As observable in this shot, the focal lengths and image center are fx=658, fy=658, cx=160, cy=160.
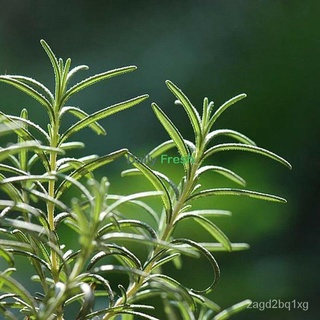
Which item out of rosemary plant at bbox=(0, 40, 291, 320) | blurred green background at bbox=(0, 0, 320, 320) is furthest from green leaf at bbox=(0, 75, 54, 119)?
blurred green background at bbox=(0, 0, 320, 320)

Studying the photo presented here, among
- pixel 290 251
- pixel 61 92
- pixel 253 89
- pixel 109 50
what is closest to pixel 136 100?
pixel 61 92

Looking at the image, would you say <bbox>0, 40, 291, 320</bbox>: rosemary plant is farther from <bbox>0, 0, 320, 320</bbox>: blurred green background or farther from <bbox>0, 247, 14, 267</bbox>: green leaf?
<bbox>0, 0, 320, 320</bbox>: blurred green background

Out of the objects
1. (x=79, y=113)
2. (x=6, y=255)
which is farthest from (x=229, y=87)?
(x=6, y=255)

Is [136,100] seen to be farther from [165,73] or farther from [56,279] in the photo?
[165,73]

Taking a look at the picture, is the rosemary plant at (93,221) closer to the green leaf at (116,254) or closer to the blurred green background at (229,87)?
the green leaf at (116,254)

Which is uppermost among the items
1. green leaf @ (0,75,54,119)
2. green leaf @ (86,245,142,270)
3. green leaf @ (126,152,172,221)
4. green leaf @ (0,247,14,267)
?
green leaf @ (0,75,54,119)

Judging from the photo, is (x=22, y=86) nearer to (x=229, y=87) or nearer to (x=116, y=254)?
(x=116, y=254)

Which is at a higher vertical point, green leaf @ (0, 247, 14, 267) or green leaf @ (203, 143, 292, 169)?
green leaf @ (203, 143, 292, 169)

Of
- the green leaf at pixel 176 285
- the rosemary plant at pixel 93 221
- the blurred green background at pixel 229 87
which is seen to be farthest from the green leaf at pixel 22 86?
the blurred green background at pixel 229 87
